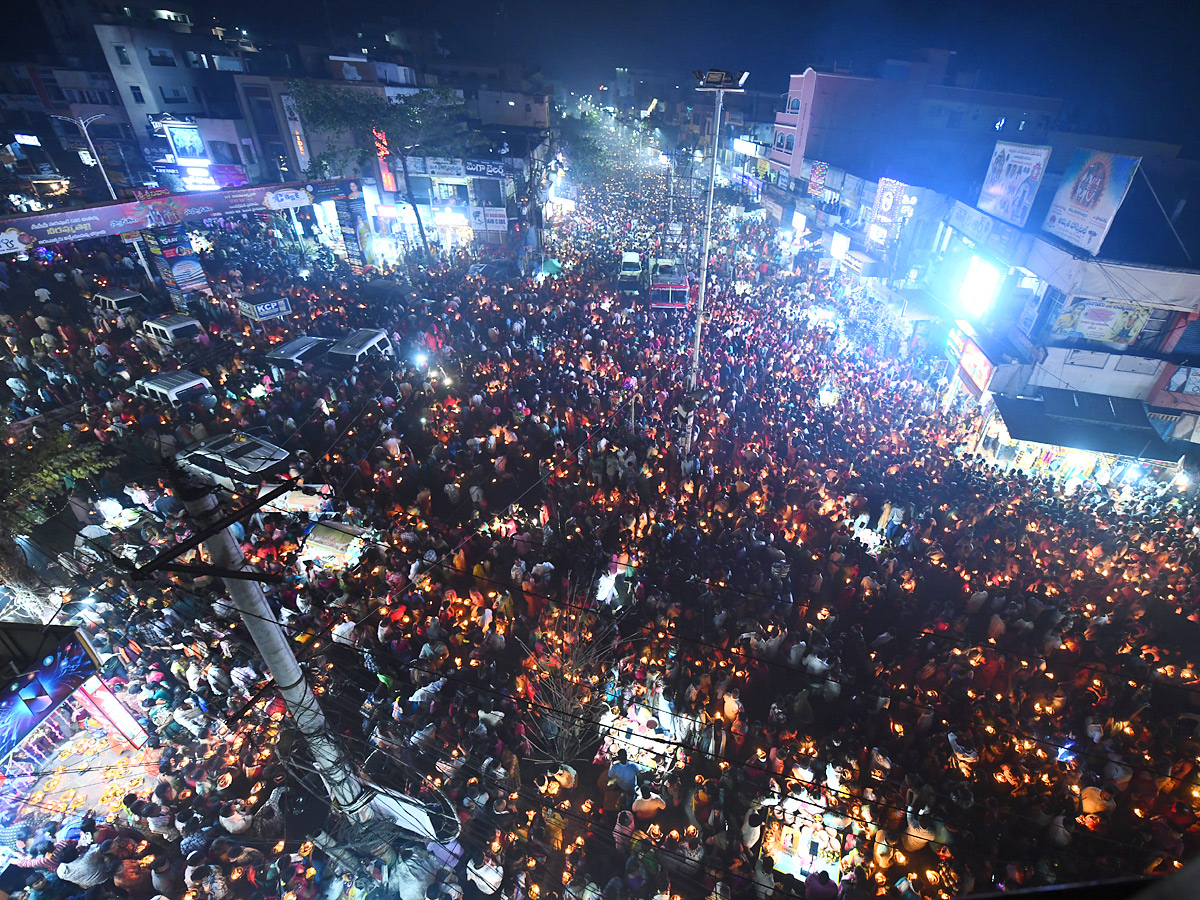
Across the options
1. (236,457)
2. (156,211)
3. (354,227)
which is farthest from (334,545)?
(354,227)

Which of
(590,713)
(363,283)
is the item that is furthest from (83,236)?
(590,713)

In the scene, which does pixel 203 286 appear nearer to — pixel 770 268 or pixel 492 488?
pixel 492 488

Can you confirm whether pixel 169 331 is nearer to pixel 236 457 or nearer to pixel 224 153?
pixel 236 457

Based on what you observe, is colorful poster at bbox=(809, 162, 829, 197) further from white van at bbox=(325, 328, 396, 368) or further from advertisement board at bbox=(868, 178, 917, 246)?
white van at bbox=(325, 328, 396, 368)

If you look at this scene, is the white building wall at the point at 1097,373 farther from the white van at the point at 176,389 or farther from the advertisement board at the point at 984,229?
the white van at the point at 176,389

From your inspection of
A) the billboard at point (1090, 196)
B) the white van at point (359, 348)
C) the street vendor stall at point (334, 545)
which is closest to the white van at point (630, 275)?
the white van at point (359, 348)

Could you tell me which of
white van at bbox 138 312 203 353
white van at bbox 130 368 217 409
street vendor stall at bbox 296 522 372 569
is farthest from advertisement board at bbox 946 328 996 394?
white van at bbox 138 312 203 353
